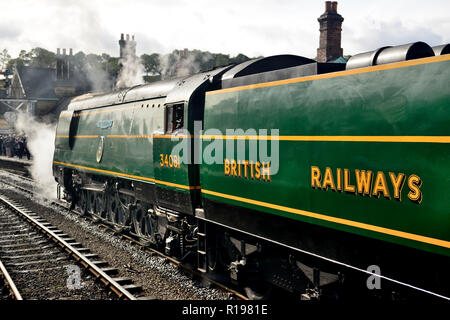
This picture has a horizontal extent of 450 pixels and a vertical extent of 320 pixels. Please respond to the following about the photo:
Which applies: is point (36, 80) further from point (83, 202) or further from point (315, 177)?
point (315, 177)

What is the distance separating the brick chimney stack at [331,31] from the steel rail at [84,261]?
15088mm

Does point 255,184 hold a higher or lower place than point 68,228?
higher

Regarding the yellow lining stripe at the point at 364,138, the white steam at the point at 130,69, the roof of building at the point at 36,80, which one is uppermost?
the roof of building at the point at 36,80

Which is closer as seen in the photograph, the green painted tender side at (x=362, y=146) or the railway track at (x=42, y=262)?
the green painted tender side at (x=362, y=146)

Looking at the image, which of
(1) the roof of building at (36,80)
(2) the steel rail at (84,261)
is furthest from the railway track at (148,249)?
(1) the roof of building at (36,80)

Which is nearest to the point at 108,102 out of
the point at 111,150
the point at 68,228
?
the point at 111,150

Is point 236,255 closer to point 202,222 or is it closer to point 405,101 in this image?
point 202,222

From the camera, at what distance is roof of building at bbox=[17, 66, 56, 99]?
66.4 metres

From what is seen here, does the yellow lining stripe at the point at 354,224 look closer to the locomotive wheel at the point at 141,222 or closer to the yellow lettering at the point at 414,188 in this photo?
the yellow lettering at the point at 414,188

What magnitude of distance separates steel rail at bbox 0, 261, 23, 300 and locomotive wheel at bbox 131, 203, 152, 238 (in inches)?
118

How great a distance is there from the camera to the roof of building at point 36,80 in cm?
6644

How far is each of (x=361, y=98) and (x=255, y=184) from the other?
2025 mm

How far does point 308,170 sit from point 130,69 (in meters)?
24.5
